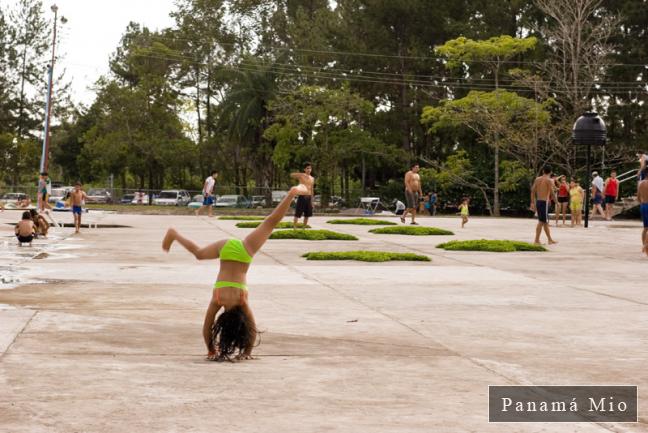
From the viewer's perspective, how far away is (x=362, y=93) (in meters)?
64.7

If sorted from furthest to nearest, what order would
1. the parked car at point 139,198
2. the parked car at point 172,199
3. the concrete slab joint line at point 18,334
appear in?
the parked car at point 172,199, the parked car at point 139,198, the concrete slab joint line at point 18,334

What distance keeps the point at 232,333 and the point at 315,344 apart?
104cm

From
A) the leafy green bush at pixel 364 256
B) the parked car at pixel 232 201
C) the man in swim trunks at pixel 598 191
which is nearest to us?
the leafy green bush at pixel 364 256

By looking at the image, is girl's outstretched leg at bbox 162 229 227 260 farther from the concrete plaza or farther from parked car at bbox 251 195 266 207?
parked car at bbox 251 195 266 207

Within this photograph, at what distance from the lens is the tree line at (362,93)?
164 feet

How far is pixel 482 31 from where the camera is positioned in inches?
2331

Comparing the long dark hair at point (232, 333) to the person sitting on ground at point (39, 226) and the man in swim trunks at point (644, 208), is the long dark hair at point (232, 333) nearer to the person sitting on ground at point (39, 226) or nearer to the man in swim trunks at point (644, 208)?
the man in swim trunks at point (644, 208)

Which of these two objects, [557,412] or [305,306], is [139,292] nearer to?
[305,306]

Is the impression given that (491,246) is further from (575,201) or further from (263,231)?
(263,231)

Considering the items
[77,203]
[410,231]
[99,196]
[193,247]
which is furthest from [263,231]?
[99,196]

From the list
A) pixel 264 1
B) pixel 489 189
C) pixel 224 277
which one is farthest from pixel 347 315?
pixel 264 1

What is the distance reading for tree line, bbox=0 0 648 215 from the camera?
164ft

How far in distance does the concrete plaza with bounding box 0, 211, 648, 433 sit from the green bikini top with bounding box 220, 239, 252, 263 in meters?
0.79

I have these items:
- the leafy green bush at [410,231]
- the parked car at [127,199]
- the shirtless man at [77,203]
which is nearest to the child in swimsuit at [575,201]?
the leafy green bush at [410,231]
